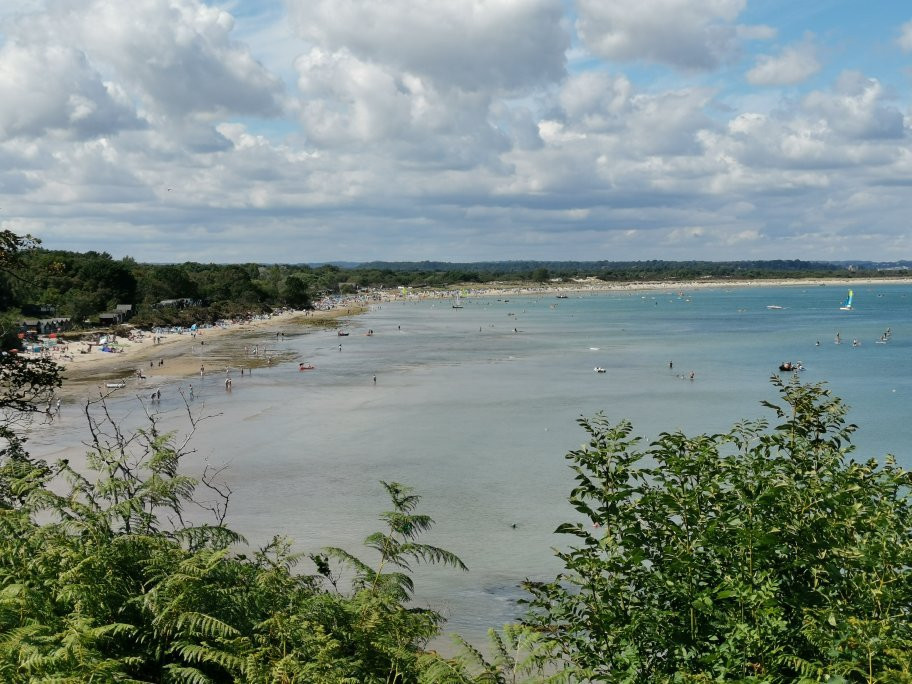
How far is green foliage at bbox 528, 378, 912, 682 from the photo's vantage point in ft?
20.5

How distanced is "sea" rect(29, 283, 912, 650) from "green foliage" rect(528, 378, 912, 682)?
11.6ft

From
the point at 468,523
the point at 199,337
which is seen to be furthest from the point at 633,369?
the point at 199,337

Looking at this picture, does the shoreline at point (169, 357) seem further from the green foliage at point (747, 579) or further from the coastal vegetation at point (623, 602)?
the green foliage at point (747, 579)

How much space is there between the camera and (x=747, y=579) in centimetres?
664

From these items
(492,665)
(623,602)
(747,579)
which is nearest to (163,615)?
(492,665)

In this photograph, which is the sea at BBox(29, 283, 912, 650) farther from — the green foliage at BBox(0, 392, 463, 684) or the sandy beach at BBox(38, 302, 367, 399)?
the green foliage at BBox(0, 392, 463, 684)

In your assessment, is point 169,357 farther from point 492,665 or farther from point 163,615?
point 492,665

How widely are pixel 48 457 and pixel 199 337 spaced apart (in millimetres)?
67772

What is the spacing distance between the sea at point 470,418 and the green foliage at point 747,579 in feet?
11.6

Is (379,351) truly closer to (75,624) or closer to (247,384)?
(247,384)

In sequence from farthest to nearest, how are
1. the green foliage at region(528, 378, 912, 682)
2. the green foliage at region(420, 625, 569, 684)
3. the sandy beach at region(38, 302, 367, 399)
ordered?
1. the sandy beach at region(38, 302, 367, 399)
2. the green foliage at region(420, 625, 569, 684)
3. the green foliage at region(528, 378, 912, 682)

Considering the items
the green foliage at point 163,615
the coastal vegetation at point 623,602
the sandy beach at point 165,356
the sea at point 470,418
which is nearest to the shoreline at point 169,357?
the sandy beach at point 165,356

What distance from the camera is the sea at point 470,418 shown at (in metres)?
26.0

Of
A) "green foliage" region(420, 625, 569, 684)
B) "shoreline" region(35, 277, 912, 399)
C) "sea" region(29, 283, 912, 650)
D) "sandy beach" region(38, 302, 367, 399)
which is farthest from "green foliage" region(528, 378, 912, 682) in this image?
"shoreline" region(35, 277, 912, 399)
